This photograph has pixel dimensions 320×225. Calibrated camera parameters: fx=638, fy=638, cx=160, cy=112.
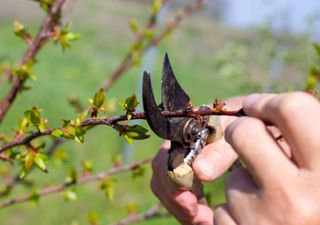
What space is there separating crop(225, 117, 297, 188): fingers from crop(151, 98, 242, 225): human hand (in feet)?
0.56

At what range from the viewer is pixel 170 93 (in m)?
1.15

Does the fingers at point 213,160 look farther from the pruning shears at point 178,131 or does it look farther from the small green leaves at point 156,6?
the small green leaves at point 156,6

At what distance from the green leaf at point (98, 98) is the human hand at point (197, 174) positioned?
8.0 inches

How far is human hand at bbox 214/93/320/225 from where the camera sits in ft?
2.95

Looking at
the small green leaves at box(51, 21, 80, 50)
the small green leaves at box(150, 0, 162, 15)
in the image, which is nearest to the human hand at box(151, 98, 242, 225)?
the small green leaves at box(51, 21, 80, 50)

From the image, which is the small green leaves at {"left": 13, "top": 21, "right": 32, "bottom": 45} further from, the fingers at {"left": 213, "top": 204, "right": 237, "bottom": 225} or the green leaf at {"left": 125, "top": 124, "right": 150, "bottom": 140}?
the fingers at {"left": 213, "top": 204, "right": 237, "bottom": 225}

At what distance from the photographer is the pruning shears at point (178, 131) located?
113cm

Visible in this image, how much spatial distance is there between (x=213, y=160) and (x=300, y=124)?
31 centimetres

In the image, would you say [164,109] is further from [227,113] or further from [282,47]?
[282,47]

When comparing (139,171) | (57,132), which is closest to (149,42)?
(139,171)

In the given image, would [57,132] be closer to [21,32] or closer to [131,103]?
[131,103]

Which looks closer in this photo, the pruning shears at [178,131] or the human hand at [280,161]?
the human hand at [280,161]

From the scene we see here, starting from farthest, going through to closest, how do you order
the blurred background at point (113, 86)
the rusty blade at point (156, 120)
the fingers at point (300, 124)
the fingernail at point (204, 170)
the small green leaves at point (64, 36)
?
the blurred background at point (113, 86), the small green leaves at point (64, 36), the fingernail at point (204, 170), the rusty blade at point (156, 120), the fingers at point (300, 124)

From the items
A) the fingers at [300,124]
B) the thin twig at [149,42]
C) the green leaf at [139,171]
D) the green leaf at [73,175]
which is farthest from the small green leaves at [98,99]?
the thin twig at [149,42]
